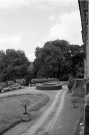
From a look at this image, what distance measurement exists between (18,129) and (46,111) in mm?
6636

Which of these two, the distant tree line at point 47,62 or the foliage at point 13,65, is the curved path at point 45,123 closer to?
the distant tree line at point 47,62

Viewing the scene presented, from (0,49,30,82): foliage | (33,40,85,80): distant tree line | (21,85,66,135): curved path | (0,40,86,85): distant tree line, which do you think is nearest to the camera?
(21,85,66,135): curved path

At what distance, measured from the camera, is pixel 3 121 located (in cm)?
1886

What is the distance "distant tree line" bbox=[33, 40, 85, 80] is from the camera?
193 ft

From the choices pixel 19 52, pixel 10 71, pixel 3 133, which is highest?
pixel 19 52

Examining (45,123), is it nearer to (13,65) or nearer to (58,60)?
(58,60)

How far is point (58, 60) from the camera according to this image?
59.7 m

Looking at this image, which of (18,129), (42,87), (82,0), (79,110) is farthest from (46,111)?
(42,87)

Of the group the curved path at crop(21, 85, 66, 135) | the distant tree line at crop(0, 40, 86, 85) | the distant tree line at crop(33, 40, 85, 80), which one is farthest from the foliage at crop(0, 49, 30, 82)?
the curved path at crop(21, 85, 66, 135)

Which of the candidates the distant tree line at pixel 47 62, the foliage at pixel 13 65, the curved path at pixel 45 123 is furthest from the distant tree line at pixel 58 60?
the curved path at pixel 45 123

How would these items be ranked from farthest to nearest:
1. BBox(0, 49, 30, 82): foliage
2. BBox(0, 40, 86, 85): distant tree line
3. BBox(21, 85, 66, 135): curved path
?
BBox(0, 49, 30, 82): foliage → BBox(0, 40, 86, 85): distant tree line → BBox(21, 85, 66, 135): curved path

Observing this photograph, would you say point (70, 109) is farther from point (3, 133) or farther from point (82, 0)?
point (82, 0)

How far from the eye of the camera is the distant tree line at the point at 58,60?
5897 cm

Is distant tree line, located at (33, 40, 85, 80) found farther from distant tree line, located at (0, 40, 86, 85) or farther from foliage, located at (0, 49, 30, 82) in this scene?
foliage, located at (0, 49, 30, 82)
